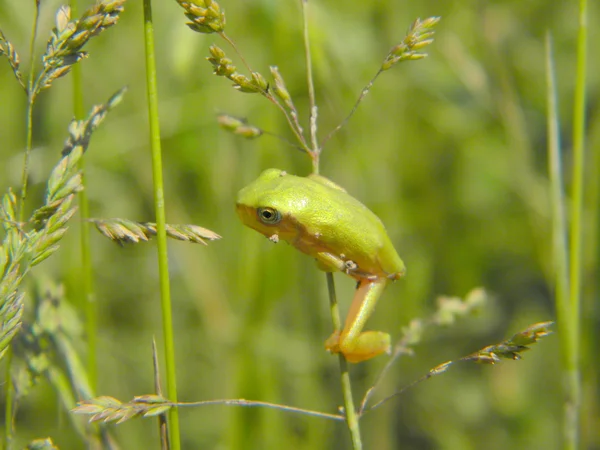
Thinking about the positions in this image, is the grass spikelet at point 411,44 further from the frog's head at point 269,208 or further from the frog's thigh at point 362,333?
the frog's thigh at point 362,333

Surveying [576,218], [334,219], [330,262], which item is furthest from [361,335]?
[576,218]

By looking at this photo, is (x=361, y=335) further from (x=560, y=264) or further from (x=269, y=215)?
(x=560, y=264)

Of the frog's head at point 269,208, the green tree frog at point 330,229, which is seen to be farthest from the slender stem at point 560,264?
the frog's head at point 269,208

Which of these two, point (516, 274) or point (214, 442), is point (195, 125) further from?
point (516, 274)

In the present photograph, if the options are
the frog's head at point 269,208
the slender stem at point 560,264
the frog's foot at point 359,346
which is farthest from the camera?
the slender stem at point 560,264

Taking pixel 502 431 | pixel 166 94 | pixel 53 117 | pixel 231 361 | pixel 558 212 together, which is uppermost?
pixel 166 94

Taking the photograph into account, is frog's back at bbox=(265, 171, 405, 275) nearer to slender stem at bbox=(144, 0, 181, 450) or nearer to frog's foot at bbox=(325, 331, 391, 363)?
frog's foot at bbox=(325, 331, 391, 363)

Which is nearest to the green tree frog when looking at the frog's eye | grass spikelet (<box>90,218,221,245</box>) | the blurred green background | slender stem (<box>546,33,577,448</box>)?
the frog's eye

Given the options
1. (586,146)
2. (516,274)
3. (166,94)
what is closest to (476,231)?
(516,274)
